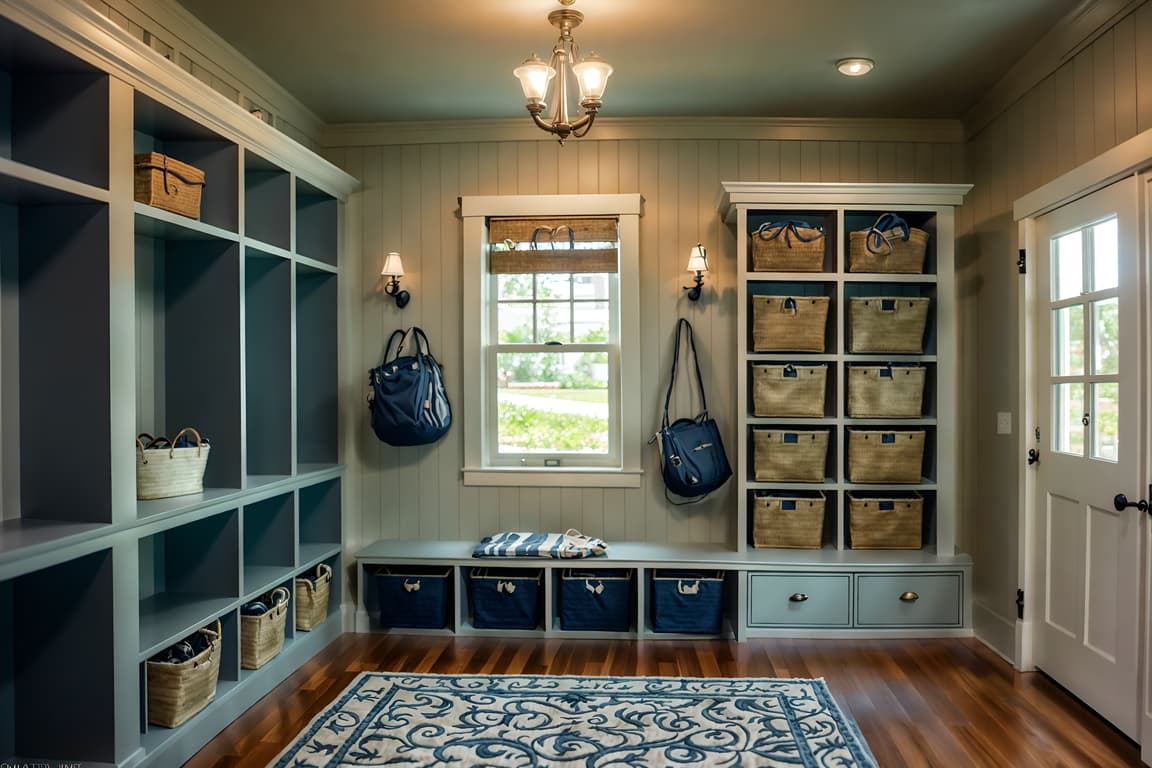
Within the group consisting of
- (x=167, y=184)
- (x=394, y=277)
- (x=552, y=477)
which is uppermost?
(x=167, y=184)

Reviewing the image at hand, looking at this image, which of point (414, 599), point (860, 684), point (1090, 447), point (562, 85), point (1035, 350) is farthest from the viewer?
point (414, 599)

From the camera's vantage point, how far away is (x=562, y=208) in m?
4.41

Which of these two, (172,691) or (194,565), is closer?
(172,691)

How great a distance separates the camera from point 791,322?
13.4ft

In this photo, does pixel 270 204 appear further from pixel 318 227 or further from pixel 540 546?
pixel 540 546

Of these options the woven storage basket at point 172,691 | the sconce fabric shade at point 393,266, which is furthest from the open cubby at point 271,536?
Answer: the sconce fabric shade at point 393,266

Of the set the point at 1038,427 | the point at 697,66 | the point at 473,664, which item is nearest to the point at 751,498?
the point at 1038,427

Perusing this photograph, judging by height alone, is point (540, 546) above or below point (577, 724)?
above

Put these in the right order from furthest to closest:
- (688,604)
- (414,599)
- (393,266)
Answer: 1. (393,266)
2. (414,599)
3. (688,604)

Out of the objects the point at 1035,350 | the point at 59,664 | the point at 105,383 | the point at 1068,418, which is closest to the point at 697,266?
the point at 1035,350

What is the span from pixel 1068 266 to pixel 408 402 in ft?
10.3

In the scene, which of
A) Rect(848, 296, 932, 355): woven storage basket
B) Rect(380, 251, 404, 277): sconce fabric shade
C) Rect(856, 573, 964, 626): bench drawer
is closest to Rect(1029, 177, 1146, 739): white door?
Rect(856, 573, 964, 626): bench drawer

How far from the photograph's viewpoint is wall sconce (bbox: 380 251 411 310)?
429 centimetres

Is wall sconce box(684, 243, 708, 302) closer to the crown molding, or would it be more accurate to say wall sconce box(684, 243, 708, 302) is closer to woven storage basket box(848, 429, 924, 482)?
the crown molding
